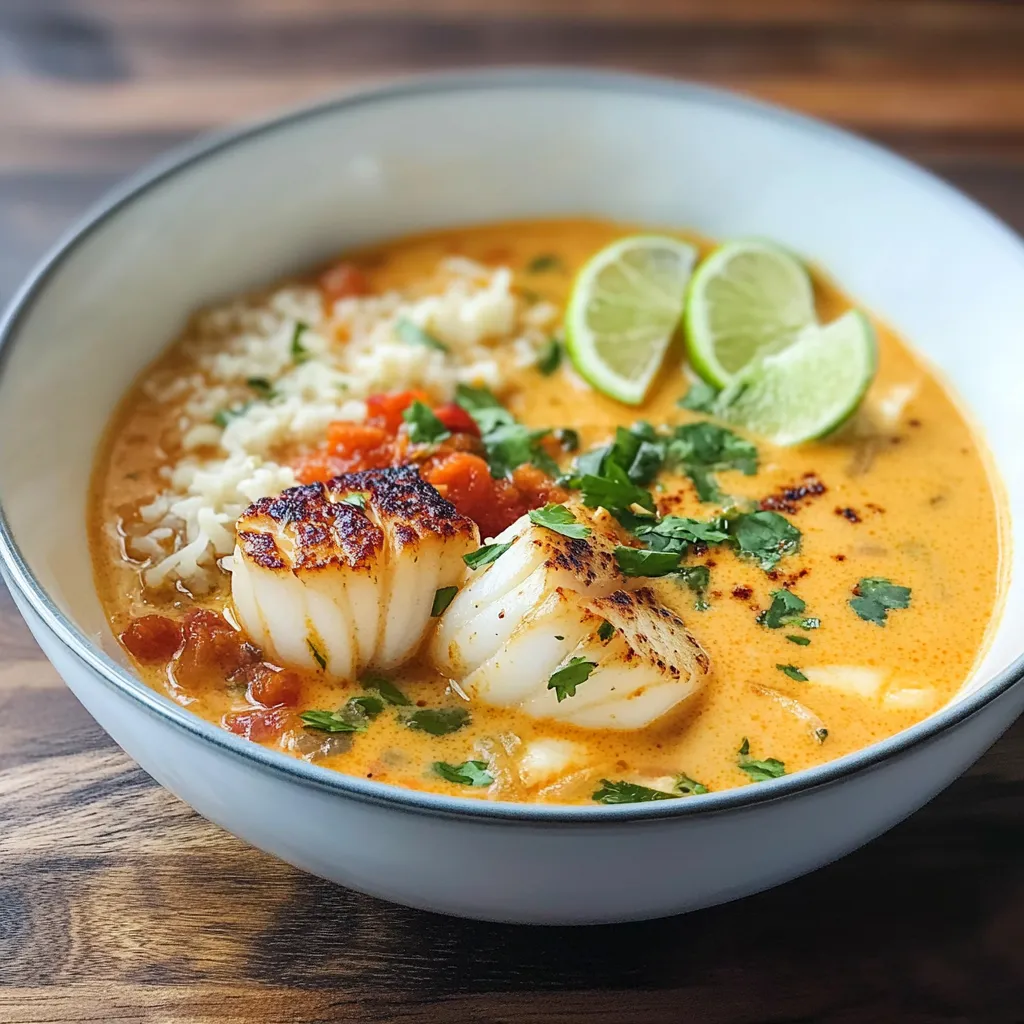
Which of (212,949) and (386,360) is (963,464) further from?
(212,949)

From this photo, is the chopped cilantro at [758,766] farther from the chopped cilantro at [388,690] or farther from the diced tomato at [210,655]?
the diced tomato at [210,655]

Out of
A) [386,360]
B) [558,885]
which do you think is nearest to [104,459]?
[386,360]

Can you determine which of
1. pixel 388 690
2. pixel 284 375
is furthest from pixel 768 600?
pixel 284 375

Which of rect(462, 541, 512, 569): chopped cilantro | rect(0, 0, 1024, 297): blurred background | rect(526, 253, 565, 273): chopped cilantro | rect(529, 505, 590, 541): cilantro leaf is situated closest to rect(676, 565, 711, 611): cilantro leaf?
rect(529, 505, 590, 541): cilantro leaf

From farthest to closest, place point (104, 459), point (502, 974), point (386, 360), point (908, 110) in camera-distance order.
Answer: point (908, 110), point (386, 360), point (104, 459), point (502, 974)

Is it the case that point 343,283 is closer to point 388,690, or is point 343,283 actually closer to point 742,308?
point 742,308

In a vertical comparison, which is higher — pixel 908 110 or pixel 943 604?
pixel 908 110

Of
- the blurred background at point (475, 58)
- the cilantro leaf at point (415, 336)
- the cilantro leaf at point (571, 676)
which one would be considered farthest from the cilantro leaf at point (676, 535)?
the blurred background at point (475, 58)
